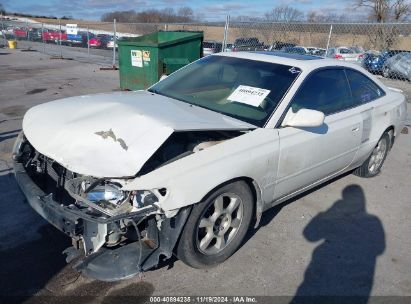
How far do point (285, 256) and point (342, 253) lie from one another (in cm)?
54

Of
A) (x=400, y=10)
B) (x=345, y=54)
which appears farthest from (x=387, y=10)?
(x=345, y=54)

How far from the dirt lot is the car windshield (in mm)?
1208

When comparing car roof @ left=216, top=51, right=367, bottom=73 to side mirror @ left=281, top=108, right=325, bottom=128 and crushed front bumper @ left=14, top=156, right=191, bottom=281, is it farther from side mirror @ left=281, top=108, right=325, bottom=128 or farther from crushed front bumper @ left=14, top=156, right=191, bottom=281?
crushed front bumper @ left=14, top=156, right=191, bottom=281

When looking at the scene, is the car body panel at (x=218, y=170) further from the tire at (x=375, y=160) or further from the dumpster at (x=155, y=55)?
the dumpster at (x=155, y=55)

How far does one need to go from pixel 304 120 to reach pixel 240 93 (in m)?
0.72

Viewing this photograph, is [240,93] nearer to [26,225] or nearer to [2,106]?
[26,225]

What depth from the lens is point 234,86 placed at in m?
3.63

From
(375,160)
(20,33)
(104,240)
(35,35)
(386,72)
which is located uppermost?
(20,33)

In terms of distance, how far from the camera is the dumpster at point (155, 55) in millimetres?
8594

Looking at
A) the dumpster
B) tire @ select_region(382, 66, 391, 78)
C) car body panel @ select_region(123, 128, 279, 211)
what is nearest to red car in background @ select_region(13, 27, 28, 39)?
the dumpster

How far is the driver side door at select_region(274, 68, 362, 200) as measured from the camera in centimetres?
324

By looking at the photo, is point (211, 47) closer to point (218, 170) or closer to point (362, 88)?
point (362, 88)

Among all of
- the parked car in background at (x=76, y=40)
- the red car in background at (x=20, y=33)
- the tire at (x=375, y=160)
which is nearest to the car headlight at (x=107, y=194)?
the tire at (x=375, y=160)

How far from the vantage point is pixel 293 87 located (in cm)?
334
